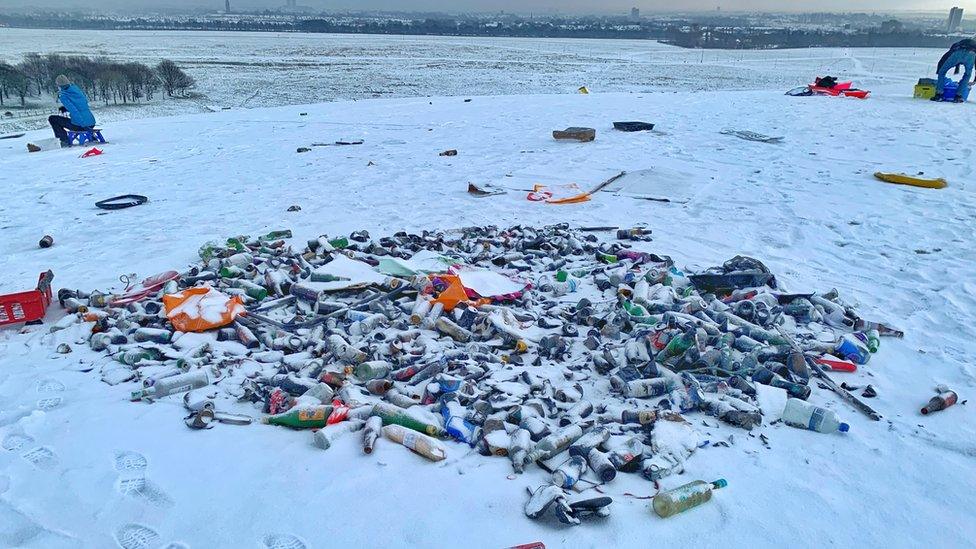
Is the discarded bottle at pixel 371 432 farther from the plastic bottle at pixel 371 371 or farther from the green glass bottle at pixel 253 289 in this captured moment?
the green glass bottle at pixel 253 289

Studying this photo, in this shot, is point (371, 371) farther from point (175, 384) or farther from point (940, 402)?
point (940, 402)

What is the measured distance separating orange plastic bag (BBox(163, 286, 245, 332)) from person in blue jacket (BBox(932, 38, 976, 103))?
22.9 m

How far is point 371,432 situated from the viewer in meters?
3.80

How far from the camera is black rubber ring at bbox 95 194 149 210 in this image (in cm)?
966

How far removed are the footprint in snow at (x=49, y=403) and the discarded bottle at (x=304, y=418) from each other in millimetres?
1594

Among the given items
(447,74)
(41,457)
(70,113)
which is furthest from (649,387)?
(447,74)

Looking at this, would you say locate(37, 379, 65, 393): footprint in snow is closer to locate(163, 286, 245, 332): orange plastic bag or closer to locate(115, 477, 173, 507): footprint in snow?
locate(163, 286, 245, 332): orange plastic bag

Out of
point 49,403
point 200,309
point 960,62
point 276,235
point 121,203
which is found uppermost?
point 960,62

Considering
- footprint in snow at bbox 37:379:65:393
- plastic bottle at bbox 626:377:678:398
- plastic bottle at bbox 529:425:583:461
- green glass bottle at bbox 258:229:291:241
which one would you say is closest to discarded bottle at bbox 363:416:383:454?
plastic bottle at bbox 529:425:583:461

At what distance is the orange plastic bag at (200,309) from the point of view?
5402 millimetres

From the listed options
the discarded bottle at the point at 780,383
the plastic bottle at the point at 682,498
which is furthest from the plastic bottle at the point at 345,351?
the discarded bottle at the point at 780,383

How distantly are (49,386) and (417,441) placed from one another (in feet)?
9.82

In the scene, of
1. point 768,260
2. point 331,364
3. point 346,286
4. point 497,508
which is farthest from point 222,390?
point 768,260

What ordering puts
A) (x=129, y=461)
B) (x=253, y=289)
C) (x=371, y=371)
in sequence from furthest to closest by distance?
(x=253, y=289)
(x=371, y=371)
(x=129, y=461)
